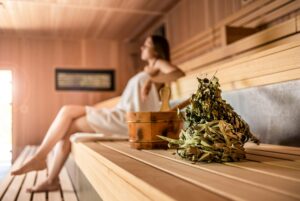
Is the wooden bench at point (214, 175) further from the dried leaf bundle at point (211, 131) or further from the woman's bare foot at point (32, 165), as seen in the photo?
the woman's bare foot at point (32, 165)

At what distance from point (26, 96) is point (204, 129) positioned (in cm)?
584

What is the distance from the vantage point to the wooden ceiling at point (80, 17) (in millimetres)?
4578

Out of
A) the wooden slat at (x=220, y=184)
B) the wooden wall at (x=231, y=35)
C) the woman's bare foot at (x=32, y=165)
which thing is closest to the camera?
the wooden slat at (x=220, y=184)

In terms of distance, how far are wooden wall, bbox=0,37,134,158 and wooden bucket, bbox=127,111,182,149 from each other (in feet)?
17.0

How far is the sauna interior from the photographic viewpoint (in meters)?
0.83

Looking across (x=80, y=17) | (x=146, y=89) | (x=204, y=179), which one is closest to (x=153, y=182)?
(x=204, y=179)

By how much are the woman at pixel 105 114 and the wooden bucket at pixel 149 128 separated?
765 millimetres

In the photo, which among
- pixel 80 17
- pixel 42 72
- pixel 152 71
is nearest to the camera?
pixel 152 71

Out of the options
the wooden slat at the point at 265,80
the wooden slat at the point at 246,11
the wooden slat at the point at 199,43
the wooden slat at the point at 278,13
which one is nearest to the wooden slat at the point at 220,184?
the wooden slat at the point at 265,80

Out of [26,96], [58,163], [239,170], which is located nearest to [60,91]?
[26,96]

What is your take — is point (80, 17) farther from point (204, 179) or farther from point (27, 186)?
point (204, 179)

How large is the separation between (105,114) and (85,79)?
4438 millimetres

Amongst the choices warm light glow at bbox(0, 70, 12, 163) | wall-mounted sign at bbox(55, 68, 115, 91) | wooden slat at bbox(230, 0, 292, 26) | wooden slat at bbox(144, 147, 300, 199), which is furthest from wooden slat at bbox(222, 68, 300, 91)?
wall-mounted sign at bbox(55, 68, 115, 91)

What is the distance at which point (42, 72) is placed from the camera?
641 cm
